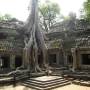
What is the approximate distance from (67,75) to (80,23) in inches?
452

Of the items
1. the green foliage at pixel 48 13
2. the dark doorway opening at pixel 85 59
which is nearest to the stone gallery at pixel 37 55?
the dark doorway opening at pixel 85 59

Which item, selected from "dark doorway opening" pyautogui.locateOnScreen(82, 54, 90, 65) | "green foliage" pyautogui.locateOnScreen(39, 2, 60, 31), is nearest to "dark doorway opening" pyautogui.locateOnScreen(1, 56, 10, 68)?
"dark doorway opening" pyautogui.locateOnScreen(82, 54, 90, 65)

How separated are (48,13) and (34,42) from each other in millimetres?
21145

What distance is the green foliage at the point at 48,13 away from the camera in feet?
125

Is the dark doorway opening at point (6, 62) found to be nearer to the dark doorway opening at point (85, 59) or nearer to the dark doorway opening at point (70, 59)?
the dark doorway opening at point (70, 59)

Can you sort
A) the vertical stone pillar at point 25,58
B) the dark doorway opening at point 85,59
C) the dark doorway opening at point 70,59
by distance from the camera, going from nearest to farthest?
the vertical stone pillar at point 25,58, the dark doorway opening at point 85,59, the dark doorway opening at point 70,59

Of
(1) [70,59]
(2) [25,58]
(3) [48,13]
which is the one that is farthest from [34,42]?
(3) [48,13]

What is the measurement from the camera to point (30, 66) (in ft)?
60.3

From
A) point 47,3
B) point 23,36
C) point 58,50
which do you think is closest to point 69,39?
point 58,50

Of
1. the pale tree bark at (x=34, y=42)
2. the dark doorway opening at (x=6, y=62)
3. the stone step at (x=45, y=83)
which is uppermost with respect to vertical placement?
the pale tree bark at (x=34, y=42)

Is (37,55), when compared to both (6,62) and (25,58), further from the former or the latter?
(6,62)

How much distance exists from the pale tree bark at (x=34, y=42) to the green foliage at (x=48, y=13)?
1817 centimetres

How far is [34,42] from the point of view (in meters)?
19.1

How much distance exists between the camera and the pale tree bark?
18.4 meters
